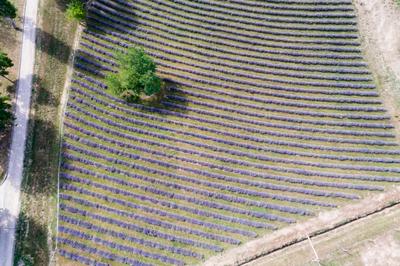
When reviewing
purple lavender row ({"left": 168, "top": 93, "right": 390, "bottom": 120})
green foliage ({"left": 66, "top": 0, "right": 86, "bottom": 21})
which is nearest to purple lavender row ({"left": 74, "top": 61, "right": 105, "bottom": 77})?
green foliage ({"left": 66, "top": 0, "right": 86, "bottom": 21})

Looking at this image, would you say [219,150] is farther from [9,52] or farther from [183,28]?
[9,52]

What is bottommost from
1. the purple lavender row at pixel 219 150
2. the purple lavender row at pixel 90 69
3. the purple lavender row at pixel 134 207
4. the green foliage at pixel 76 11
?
the purple lavender row at pixel 134 207

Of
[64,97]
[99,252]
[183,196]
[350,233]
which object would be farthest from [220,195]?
[64,97]

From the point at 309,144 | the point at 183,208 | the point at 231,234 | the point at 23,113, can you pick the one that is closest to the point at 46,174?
the point at 23,113

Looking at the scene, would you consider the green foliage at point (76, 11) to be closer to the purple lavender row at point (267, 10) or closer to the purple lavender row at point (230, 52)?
the purple lavender row at point (230, 52)

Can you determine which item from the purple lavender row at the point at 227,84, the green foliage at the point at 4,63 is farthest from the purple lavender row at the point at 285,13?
the green foliage at the point at 4,63

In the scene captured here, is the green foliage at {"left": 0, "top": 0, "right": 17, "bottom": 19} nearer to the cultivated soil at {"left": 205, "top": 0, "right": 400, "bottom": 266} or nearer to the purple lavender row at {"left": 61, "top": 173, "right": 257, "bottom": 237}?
the purple lavender row at {"left": 61, "top": 173, "right": 257, "bottom": 237}
